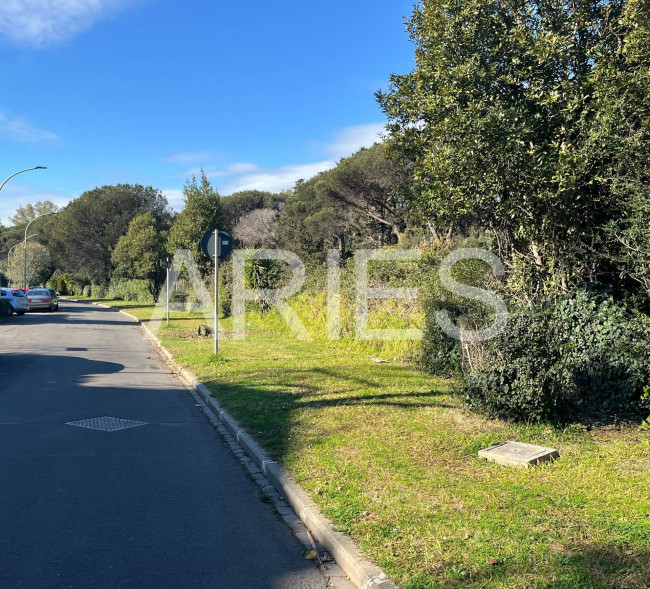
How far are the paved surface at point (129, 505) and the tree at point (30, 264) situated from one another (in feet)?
199

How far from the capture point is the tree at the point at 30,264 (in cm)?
6341

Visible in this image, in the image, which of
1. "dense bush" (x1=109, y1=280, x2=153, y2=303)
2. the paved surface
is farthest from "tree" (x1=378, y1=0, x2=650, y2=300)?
"dense bush" (x1=109, y1=280, x2=153, y2=303)

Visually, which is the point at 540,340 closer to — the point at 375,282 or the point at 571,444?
the point at 571,444

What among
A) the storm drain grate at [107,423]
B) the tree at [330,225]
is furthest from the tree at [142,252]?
the storm drain grate at [107,423]

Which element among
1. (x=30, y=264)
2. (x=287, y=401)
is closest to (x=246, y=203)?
(x=30, y=264)

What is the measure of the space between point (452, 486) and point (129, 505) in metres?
2.78

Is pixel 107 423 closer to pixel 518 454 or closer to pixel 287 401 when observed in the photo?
pixel 287 401

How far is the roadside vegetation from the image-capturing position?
406 cm

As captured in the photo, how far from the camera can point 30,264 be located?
209ft

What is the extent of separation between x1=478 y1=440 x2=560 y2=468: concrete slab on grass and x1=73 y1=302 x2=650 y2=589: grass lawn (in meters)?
0.12

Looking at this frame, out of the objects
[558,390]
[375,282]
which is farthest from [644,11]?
[375,282]

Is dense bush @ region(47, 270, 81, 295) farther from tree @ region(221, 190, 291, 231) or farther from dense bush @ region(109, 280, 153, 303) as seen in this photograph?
tree @ region(221, 190, 291, 231)

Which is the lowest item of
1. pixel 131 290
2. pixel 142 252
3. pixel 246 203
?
pixel 131 290

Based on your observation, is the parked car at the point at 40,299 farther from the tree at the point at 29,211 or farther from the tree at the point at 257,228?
the tree at the point at 29,211
